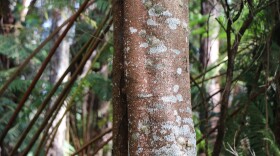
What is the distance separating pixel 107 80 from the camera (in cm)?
301

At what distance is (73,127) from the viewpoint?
4.70 meters

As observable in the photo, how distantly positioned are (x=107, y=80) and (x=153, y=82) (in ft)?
6.75

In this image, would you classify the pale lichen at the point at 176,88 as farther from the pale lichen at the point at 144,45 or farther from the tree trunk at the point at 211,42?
the tree trunk at the point at 211,42

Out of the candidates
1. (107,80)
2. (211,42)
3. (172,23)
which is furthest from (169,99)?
(211,42)

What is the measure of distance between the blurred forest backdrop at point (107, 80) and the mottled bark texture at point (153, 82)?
1.06 feet

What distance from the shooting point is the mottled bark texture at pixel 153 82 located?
952 mm

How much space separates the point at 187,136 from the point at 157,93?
11cm

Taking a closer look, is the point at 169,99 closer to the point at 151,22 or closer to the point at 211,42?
the point at 151,22

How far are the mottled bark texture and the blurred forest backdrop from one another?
1.06ft

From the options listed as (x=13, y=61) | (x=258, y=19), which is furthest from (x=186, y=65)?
(x=13, y=61)

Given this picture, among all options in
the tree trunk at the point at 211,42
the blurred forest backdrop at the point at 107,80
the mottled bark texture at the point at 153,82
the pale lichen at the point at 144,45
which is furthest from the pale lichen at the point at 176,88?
the tree trunk at the point at 211,42

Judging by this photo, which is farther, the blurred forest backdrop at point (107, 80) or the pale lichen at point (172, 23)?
the blurred forest backdrop at point (107, 80)

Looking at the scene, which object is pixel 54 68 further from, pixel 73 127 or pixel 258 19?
pixel 258 19

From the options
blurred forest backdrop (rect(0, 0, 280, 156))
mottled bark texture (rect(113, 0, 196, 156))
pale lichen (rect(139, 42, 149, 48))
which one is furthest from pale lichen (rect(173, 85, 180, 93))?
blurred forest backdrop (rect(0, 0, 280, 156))
